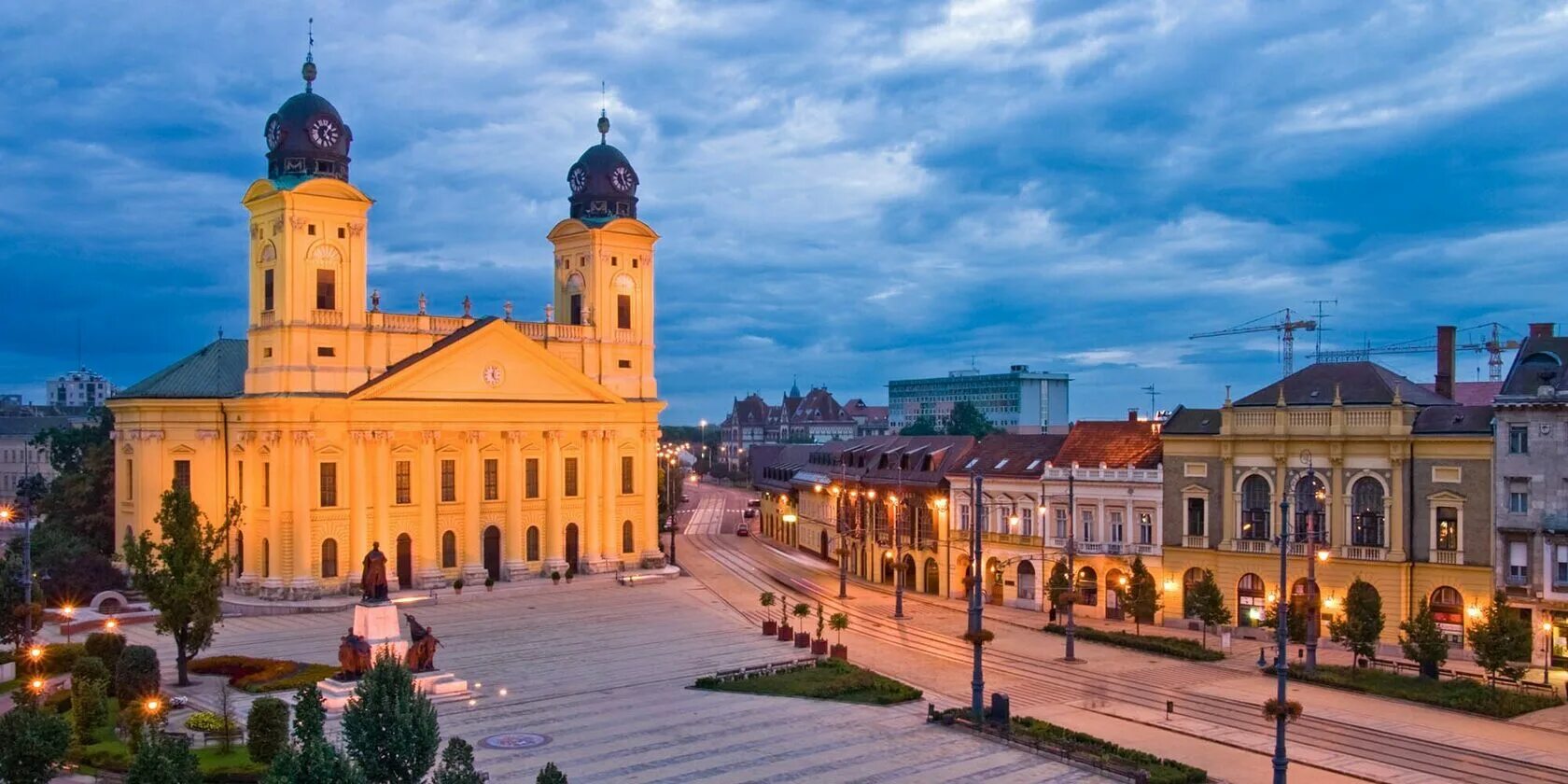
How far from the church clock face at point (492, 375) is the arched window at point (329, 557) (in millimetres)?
11650

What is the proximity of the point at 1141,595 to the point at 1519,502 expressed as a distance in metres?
14.9

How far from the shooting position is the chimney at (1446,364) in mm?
55000

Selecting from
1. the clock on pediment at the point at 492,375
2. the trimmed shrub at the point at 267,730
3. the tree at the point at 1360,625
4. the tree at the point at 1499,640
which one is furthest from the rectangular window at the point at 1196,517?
the trimmed shrub at the point at 267,730

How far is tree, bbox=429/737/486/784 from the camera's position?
19.3 meters

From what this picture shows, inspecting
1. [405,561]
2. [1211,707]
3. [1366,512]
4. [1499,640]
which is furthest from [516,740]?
[1366,512]

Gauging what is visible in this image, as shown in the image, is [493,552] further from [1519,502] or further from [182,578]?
Result: [1519,502]

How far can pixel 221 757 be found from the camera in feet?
102

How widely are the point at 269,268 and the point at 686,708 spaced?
3878cm

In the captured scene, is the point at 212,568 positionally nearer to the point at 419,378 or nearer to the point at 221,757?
the point at 221,757

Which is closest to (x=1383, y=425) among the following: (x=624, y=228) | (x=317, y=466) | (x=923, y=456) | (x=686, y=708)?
(x=923, y=456)

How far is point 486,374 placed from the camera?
67.4m

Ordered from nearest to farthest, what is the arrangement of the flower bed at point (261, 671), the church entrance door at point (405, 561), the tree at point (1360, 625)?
the flower bed at point (261, 671), the tree at point (1360, 625), the church entrance door at point (405, 561)

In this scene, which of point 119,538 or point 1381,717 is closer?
point 1381,717

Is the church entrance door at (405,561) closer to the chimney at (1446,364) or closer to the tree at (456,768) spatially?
the tree at (456,768)
